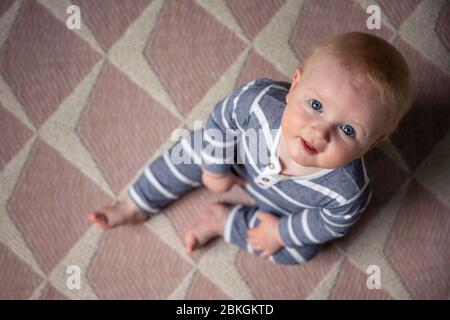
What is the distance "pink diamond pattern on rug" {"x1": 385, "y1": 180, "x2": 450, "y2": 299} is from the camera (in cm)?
94

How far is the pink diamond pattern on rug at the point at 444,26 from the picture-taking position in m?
0.95

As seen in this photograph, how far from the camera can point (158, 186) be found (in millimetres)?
855

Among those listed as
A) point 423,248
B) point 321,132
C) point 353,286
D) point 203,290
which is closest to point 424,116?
point 423,248

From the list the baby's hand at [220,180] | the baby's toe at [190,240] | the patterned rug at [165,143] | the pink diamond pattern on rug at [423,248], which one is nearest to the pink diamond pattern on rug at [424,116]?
the patterned rug at [165,143]

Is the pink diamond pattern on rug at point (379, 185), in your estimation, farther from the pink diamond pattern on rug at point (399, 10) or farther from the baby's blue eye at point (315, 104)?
the baby's blue eye at point (315, 104)

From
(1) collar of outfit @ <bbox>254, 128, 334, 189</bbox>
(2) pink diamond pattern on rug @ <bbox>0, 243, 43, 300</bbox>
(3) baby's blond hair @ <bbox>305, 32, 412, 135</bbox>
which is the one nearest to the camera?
(3) baby's blond hair @ <bbox>305, 32, 412, 135</bbox>

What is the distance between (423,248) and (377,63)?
1.84 feet

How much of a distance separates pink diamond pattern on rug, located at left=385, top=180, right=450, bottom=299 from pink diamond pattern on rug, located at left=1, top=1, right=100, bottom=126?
77cm

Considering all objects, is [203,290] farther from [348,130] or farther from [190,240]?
[348,130]

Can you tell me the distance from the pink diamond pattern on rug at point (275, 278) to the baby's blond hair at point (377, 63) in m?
0.46

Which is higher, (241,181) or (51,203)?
(51,203)

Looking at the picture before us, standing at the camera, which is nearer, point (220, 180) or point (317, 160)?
point (317, 160)

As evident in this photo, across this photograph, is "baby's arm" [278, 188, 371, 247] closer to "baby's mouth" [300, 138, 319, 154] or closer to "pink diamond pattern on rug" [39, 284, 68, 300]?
"baby's mouth" [300, 138, 319, 154]

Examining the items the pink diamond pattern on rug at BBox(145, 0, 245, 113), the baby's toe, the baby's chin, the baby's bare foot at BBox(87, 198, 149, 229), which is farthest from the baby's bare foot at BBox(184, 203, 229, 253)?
the baby's chin
